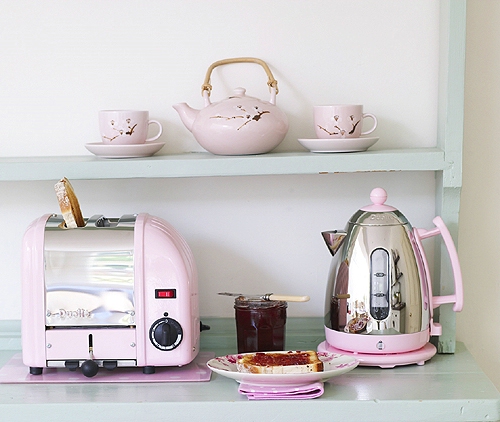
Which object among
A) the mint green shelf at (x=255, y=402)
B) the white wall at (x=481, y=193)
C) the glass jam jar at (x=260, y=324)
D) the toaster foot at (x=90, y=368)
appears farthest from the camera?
the white wall at (x=481, y=193)

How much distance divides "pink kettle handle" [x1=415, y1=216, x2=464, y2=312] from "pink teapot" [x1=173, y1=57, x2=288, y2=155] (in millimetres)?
332

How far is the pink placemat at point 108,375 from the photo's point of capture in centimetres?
131

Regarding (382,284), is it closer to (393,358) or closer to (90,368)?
(393,358)

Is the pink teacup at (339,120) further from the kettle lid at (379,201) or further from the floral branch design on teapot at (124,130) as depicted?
the floral branch design on teapot at (124,130)

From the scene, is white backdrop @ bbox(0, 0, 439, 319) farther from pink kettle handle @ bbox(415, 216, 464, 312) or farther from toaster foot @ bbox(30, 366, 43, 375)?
toaster foot @ bbox(30, 366, 43, 375)

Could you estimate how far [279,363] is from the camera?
126 cm

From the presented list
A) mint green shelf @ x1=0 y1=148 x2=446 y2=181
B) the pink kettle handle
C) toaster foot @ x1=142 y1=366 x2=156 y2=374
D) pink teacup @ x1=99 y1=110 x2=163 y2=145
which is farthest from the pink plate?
pink teacup @ x1=99 y1=110 x2=163 y2=145

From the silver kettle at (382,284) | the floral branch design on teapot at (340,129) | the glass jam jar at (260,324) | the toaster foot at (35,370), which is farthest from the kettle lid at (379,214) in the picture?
the toaster foot at (35,370)

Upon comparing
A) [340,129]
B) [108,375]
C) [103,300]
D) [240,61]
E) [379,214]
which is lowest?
[108,375]

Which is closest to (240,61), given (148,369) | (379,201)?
(379,201)

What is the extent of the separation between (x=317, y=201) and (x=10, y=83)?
2.26ft

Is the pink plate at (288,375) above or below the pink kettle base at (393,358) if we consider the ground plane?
above

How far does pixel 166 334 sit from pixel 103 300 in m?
0.13

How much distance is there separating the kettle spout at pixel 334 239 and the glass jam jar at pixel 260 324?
0.14 m
